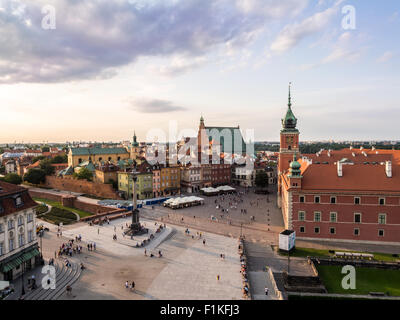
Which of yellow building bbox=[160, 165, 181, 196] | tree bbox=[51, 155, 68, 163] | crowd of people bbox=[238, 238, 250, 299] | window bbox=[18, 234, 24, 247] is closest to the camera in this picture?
crowd of people bbox=[238, 238, 250, 299]

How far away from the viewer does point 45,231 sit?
46906 mm

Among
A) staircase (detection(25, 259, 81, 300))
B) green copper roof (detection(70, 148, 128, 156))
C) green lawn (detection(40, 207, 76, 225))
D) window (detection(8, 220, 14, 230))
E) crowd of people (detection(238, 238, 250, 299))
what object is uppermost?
green copper roof (detection(70, 148, 128, 156))

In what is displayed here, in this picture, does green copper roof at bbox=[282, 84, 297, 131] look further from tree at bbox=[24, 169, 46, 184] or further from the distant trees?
the distant trees

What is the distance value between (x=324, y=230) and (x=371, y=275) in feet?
34.0

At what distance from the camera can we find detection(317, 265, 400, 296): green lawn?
99.1 ft

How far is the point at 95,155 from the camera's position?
12562cm

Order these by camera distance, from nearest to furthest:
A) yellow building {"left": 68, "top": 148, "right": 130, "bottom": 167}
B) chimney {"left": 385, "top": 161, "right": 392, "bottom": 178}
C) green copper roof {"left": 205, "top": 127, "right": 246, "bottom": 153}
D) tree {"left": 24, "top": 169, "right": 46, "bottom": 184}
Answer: chimney {"left": 385, "top": 161, "right": 392, "bottom": 178} → tree {"left": 24, "top": 169, "right": 46, "bottom": 184} → yellow building {"left": 68, "top": 148, "right": 130, "bottom": 167} → green copper roof {"left": 205, "top": 127, "right": 246, "bottom": 153}

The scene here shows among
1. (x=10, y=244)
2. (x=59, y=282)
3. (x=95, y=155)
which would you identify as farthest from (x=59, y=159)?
(x=59, y=282)

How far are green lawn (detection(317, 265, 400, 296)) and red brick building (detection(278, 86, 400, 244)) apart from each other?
8.47 m

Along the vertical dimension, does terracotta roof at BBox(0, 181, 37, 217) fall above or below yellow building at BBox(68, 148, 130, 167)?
below

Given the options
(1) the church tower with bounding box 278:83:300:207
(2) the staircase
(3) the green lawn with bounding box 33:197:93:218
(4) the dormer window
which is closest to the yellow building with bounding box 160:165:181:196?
(3) the green lawn with bounding box 33:197:93:218

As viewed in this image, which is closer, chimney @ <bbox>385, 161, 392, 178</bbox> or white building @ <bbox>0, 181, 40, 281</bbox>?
white building @ <bbox>0, 181, 40, 281</bbox>

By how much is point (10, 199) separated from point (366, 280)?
126 ft
